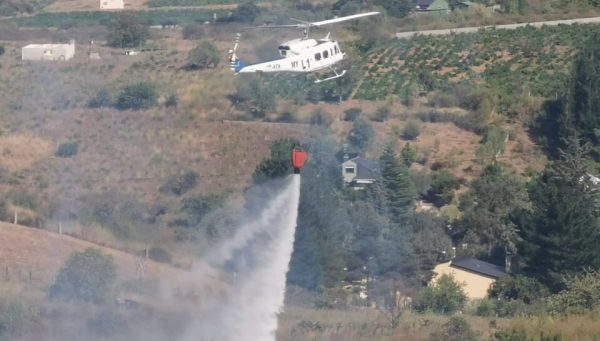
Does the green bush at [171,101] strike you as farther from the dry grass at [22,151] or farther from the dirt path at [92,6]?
the dirt path at [92,6]

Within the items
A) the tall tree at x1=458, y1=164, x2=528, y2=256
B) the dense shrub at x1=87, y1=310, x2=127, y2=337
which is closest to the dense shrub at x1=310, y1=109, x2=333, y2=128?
the tall tree at x1=458, y1=164, x2=528, y2=256

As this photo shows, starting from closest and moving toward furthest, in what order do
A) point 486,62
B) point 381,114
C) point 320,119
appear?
1. point 320,119
2. point 381,114
3. point 486,62

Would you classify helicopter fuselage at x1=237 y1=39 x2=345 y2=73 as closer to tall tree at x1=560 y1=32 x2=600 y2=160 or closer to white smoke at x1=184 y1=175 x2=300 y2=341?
tall tree at x1=560 y1=32 x2=600 y2=160

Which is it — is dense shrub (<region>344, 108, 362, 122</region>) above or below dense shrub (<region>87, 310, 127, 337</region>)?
below

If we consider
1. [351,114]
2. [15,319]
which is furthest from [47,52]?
[15,319]

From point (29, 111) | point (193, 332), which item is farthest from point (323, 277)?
point (29, 111)

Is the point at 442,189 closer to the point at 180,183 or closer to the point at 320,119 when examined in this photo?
the point at 180,183

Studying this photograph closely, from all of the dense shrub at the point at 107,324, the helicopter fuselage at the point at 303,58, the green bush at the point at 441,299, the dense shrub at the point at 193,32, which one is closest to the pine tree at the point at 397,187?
the green bush at the point at 441,299
